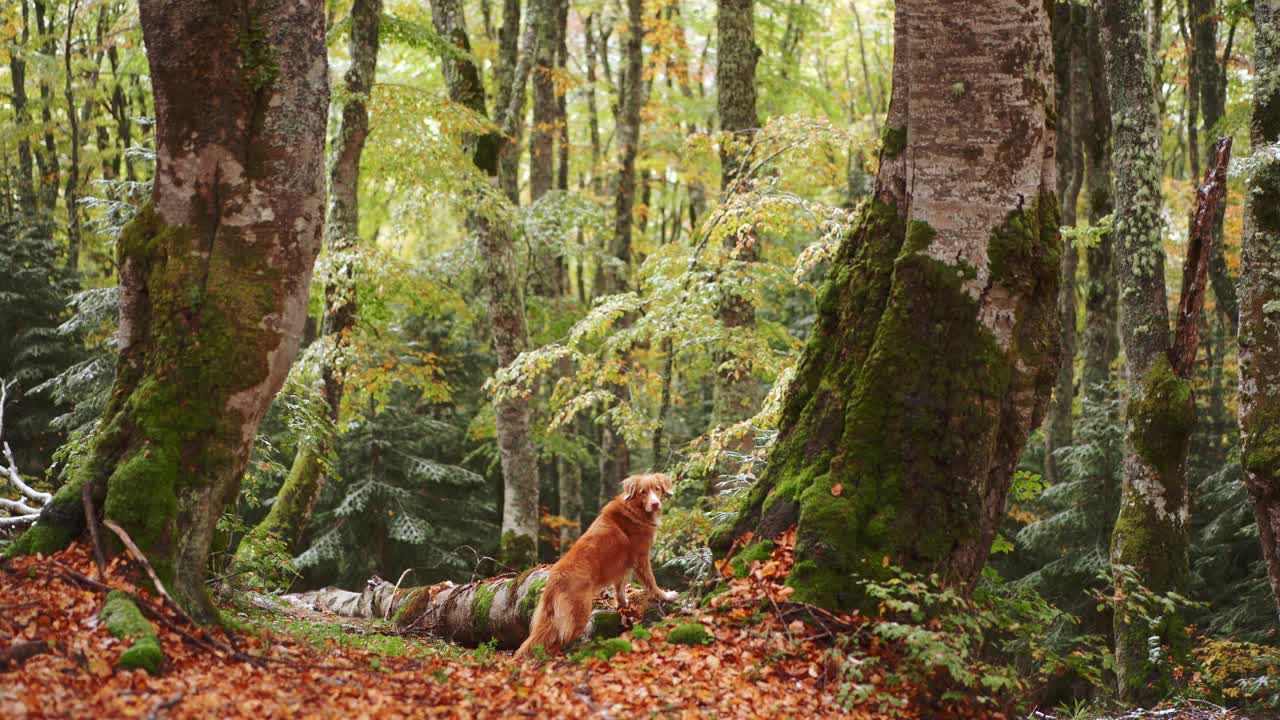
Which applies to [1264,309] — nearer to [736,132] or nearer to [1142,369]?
[1142,369]

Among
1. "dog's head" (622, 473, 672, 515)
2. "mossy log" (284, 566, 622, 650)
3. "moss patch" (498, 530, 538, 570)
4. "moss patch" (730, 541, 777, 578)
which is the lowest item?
"moss patch" (498, 530, 538, 570)

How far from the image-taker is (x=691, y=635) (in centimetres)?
509

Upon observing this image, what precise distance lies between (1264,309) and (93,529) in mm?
8562

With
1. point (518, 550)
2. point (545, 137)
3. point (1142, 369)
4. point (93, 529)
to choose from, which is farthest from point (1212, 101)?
point (93, 529)

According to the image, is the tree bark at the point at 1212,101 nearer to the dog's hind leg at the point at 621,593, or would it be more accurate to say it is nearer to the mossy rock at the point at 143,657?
the dog's hind leg at the point at 621,593

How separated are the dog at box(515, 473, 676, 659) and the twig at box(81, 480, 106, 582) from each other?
2.44m

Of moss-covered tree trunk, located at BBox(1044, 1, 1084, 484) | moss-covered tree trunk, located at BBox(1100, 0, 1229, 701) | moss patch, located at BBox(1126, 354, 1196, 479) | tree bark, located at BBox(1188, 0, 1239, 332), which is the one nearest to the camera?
moss patch, located at BBox(1126, 354, 1196, 479)

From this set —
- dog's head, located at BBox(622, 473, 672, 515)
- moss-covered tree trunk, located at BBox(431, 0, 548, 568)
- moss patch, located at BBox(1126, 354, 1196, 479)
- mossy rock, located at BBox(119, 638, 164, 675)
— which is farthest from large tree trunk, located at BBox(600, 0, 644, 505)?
mossy rock, located at BBox(119, 638, 164, 675)

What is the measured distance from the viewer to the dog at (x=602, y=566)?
5.64 metres

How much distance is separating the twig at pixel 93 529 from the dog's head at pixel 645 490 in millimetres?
3057

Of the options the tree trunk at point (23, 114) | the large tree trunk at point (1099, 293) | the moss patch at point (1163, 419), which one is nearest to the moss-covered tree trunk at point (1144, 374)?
the moss patch at point (1163, 419)

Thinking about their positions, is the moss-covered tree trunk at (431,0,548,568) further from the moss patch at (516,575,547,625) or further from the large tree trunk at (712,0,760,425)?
the moss patch at (516,575,547,625)

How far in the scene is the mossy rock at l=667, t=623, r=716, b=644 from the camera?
5066mm

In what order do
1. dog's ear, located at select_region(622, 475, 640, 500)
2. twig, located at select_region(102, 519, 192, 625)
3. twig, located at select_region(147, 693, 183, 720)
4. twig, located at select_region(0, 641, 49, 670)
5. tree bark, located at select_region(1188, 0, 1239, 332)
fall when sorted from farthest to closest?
tree bark, located at select_region(1188, 0, 1239, 332) < dog's ear, located at select_region(622, 475, 640, 500) < twig, located at select_region(102, 519, 192, 625) < twig, located at select_region(0, 641, 49, 670) < twig, located at select_region(147, 693, 183, 720)
